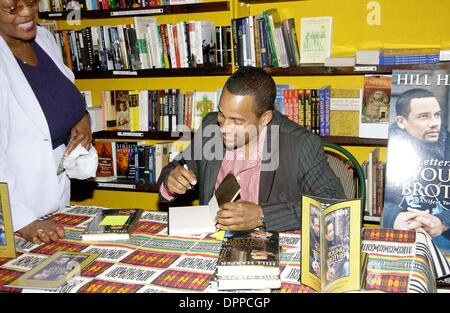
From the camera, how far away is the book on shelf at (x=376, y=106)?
2.86 m

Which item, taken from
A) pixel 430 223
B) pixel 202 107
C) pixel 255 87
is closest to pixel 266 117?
pixel 255 87

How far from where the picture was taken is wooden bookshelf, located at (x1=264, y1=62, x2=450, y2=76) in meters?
2.70

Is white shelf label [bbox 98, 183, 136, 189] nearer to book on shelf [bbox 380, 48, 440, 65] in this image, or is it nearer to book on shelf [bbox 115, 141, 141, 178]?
book on shelf [bbox 115, 141, 141, 178]

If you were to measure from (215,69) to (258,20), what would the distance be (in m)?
0.44

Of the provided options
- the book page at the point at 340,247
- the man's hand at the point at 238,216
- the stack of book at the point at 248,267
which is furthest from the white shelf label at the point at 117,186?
the book page at the point at 340,247

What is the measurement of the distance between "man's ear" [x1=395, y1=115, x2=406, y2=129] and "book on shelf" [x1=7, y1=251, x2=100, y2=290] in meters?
1.58

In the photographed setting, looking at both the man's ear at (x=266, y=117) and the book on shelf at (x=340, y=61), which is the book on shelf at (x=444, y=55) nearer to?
the book on shelf at (x=340, y=61)

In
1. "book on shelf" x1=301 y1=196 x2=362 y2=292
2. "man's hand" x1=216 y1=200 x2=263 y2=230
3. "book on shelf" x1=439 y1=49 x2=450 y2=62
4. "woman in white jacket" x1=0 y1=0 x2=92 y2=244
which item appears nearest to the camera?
"book on shelf" x1=301 y1=196 x2=362 y2=292

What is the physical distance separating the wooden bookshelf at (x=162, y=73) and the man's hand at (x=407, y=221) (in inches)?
59.8

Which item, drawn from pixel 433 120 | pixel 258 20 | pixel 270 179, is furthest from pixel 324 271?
pixel 258 20

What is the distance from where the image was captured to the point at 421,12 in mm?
2891

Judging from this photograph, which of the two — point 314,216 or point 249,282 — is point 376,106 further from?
point 249,282

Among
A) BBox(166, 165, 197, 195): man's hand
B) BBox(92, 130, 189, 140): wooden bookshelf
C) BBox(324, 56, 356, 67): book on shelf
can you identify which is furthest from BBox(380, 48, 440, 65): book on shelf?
BBox(166, 165, 197, 195): man's hand
